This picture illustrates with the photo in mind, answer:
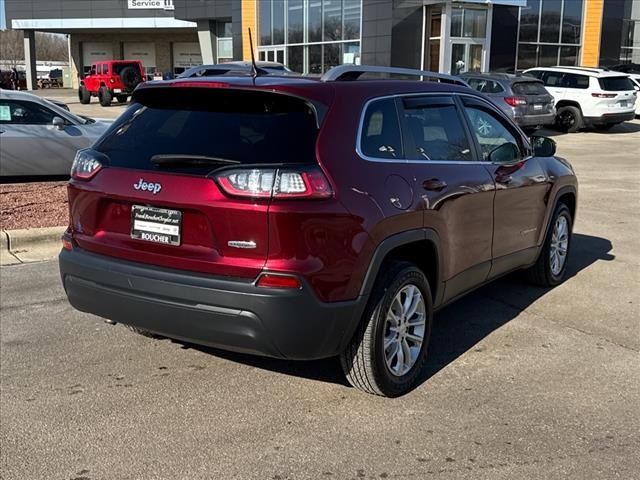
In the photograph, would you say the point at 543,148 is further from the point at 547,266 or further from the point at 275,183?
the point at 275,183

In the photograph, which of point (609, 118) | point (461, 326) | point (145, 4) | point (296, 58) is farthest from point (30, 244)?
point (145, 4)

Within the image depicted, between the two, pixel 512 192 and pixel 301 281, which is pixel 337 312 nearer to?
pixel 301 281

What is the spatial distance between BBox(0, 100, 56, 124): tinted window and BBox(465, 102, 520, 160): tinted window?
800cm

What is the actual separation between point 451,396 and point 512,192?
1.79 meters

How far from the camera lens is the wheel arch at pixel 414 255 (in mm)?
3762

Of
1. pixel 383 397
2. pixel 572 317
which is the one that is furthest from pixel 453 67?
pixel 383 397

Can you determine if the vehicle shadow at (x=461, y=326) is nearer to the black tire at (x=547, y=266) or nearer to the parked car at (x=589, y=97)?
the black tire at (x=547, y=266)

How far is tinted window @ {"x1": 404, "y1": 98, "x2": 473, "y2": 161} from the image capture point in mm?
4312

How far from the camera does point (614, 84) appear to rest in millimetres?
22062

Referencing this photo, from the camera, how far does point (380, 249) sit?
3.78 meters

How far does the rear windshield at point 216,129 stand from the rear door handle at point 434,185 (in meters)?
0.87

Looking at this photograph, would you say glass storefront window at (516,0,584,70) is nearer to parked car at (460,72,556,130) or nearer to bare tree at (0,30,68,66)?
parked car at (460,72,556,130)

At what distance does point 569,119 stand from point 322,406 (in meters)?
21.1

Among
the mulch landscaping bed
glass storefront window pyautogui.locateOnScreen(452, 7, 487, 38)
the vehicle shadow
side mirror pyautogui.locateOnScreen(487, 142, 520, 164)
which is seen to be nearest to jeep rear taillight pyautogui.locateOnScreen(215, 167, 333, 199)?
the vehicle shadow
